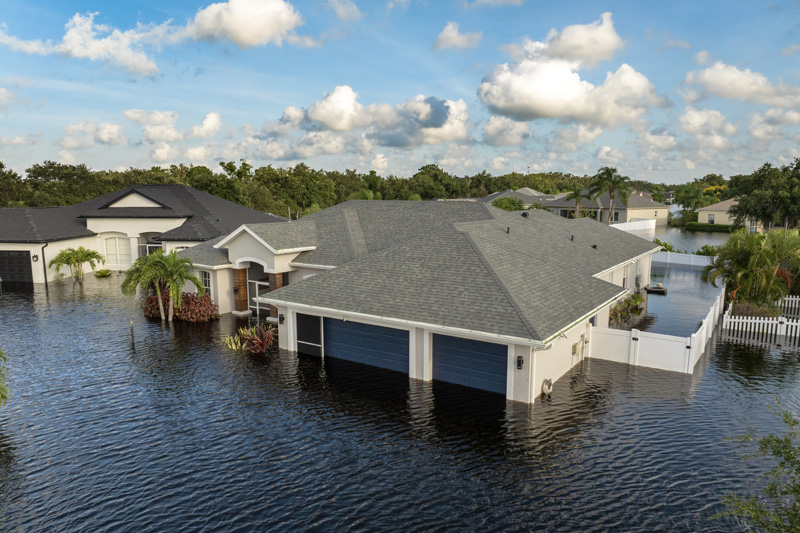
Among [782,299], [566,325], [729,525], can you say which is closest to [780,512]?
[729,525]

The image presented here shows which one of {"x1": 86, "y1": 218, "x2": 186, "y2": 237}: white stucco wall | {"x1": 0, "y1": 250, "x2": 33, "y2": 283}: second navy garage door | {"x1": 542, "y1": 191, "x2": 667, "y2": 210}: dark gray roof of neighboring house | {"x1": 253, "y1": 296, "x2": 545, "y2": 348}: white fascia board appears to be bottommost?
{"x1": 0, "y1": 250, "x2": 33, "y2": 283}: second navy garage door

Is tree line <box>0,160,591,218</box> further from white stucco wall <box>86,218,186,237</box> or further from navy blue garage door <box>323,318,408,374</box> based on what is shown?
navy blue garage door <box>323,318,408,374</box>

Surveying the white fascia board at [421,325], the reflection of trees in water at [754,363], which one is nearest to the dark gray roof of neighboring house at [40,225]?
the white fascia board at [421,325]

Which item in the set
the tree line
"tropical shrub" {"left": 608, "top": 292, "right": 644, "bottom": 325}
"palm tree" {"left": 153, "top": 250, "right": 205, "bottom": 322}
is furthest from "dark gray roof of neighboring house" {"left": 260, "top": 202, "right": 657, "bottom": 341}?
the tree line

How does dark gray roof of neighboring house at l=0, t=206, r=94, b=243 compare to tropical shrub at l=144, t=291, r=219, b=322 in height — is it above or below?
above

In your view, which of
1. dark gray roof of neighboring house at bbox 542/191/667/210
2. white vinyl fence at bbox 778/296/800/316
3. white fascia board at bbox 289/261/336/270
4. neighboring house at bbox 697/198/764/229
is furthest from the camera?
dark gray roof of neighboring house at bbox 542/191/667/210

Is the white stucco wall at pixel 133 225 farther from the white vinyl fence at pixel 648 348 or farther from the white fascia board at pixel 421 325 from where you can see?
the white vinyl fence at pixel 648 348

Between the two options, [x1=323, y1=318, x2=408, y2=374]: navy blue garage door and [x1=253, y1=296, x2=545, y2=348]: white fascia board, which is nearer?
[x1=253, y1=296, x2=545, y2=348]: white fascia board
